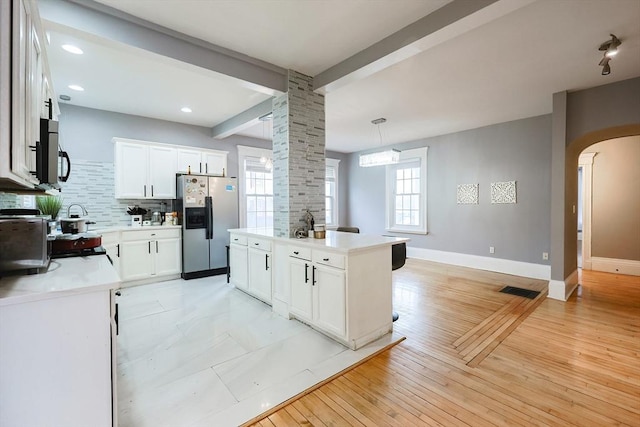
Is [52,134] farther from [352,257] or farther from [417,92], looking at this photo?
[417,92]

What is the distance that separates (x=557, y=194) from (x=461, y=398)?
324 centimetres

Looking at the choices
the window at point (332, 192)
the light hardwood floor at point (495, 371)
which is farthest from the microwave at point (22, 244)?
the window at point (332, 192)

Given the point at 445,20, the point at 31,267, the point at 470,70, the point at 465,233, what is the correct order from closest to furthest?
the point at 31,267, the point at 445,20, the point at 470,70, the point at 465,233

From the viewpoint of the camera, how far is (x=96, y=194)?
171 inches

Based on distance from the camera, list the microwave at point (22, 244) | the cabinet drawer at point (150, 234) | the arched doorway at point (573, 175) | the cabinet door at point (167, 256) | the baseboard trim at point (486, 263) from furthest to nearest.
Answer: the baseboard trim at point (486, 263) → the cabinet door at point (167, 256) → the cabinet drawer at point (150, 234) → the arched doorway at point (573, 175) → the microwave at point (22, 244)

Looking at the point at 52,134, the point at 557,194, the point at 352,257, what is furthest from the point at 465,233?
the point at 52,134

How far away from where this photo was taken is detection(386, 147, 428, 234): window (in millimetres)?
6316

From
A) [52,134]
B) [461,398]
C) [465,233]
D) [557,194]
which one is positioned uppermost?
[52,134]

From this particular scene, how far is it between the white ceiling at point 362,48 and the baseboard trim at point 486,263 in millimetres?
2571

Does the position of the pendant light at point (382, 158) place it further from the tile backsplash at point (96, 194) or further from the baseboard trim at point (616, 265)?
the baseboard trim at point (616, 265)

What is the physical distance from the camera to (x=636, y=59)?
2.89 meters

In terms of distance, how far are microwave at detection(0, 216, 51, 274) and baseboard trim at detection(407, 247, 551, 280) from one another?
20.0 ft

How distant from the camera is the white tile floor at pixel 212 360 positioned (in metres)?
1.79

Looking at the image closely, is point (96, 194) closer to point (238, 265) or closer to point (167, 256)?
point (167, 256)
